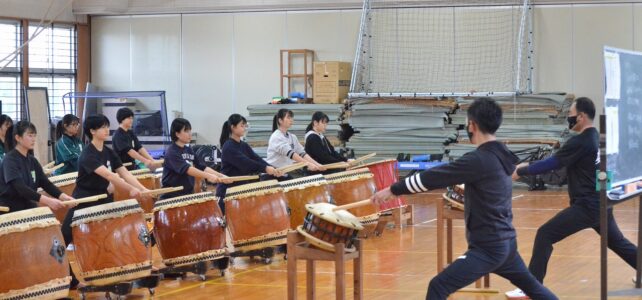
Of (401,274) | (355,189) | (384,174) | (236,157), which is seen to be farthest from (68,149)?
(401,274)

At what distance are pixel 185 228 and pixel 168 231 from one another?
0.15 meters

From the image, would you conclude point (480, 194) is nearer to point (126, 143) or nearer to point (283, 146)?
point (283, 146)

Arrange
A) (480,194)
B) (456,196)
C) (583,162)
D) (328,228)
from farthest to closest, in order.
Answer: (456,196)
(583,162)
(328,228)
(480,194)

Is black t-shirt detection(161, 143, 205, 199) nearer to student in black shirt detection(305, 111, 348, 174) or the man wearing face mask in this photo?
student in black shirt detection(305, 111, 348, 174)

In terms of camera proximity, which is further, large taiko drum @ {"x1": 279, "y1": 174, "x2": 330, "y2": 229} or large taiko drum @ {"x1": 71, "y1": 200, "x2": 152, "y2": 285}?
large taiko drum @ {"x1": 279, "y1": 174, "x2": 330, "y2": 229}

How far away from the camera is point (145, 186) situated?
36.7ft

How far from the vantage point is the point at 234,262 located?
404 inches

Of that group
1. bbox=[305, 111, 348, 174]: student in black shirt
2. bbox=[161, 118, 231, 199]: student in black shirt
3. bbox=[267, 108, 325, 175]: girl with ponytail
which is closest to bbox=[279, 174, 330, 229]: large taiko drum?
bbox=[161, 118, 231, 199]: student in black shirt

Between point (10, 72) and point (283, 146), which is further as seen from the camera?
point (10, 72)

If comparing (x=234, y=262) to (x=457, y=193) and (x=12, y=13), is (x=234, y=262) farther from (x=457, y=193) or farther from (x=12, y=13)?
(x=12, y=13)

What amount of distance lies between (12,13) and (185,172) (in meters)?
11.1

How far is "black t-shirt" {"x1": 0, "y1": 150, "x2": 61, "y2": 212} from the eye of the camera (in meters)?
7.85

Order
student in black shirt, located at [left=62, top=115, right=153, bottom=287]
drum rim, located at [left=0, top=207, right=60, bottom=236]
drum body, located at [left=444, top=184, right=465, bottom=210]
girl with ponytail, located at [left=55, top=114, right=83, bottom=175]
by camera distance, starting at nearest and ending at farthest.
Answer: drum rim, located at [left=0, top=207, right=60, bottom=236] < student in black shirt, located at [left=62, top=115, right=153, bottom=287] < drum body, located at [left=444, top=184, right=465, bottom=210] < girl with ponytail, located at [left=55, top=114, right=83, bottom=175]

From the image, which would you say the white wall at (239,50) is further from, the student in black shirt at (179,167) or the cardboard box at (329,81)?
the student in black shirt at (179,167)
